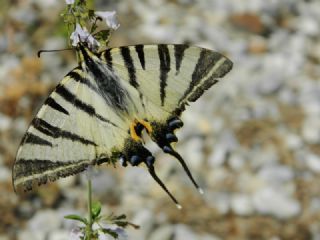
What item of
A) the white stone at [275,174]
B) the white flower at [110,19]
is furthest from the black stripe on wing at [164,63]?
the white stone at [275,174]

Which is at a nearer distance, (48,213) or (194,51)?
(194,51)

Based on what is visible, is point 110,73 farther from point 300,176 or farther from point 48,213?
point 300,176

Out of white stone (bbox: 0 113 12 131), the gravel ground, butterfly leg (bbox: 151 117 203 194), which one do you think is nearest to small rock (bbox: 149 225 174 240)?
the gravel ground

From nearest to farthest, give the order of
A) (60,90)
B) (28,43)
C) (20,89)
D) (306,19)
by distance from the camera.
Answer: (60,90), (20,89), (28,43), (306,19)

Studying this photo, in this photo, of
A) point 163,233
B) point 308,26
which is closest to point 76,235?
point 163,233

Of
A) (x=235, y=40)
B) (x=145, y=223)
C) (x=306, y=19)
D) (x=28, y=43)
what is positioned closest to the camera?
(x=145, y=223)

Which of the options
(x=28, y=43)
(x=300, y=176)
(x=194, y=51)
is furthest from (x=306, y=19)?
(x=194, y=51)

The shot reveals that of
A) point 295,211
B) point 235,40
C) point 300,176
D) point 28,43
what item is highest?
point 235,40

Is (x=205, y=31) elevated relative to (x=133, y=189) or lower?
elevated

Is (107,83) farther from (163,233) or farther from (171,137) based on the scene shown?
(163,233)
